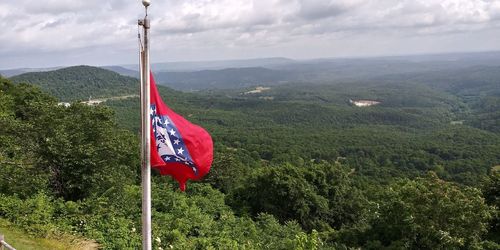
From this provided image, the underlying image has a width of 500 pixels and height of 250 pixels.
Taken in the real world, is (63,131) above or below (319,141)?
above

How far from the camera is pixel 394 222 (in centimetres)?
2125

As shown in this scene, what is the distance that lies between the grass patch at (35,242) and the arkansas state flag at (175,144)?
257 inches

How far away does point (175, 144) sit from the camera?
7.45 m

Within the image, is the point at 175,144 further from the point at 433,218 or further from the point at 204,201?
the point at 433,218

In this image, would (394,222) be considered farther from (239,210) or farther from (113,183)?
(113,183)

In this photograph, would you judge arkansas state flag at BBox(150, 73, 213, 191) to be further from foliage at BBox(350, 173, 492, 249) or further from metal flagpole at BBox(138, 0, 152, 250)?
foliage at BBox(350, 173, 492, 249)

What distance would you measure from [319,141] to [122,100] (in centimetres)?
9112

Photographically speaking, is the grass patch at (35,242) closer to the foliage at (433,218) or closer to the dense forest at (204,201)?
the dense forest at (204,201)

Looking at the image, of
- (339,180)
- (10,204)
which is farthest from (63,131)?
(339,180)

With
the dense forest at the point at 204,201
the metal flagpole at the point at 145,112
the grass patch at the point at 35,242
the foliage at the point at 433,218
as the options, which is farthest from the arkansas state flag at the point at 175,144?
the foliage at the point at 433,218

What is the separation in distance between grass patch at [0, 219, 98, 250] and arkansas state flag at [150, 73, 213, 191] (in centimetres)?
654

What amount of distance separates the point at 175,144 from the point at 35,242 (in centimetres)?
746

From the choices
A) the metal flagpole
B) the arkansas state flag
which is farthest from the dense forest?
the metal flagpole

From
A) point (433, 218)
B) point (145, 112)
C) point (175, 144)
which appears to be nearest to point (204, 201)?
point (433, 218)
